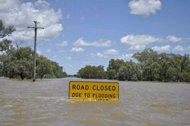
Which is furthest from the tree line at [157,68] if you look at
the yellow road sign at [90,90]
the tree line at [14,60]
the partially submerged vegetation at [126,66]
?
the yellow road sign at [90,90]

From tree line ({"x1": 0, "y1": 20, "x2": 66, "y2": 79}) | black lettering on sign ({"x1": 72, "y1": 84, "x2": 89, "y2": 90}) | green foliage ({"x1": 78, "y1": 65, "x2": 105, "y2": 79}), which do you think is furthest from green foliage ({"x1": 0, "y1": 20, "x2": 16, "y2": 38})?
green foliage ({"x1": 78, "y1": 65, "x2": 105, "y2": 79})

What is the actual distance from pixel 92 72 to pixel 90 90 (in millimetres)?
163349

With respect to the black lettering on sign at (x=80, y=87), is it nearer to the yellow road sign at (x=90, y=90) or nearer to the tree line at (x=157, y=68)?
the yellow road sign at (x=90, y=90)

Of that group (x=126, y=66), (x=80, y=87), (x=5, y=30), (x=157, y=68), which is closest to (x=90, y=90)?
(x=80, y=87)

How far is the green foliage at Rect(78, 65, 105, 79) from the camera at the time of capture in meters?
174

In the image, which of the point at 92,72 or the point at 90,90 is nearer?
the point at 90,90

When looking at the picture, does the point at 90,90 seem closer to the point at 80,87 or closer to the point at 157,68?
the point at 80,87

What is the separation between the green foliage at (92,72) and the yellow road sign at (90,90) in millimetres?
150863

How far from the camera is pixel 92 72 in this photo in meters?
181

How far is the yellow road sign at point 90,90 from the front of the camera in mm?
17906

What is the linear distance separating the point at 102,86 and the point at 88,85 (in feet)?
2.22

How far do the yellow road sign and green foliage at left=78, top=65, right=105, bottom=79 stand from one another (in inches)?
5940

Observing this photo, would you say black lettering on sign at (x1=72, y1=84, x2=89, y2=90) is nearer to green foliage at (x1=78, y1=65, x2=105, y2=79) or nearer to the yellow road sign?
the yellow road sign

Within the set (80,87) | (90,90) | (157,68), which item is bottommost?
(90,90)
